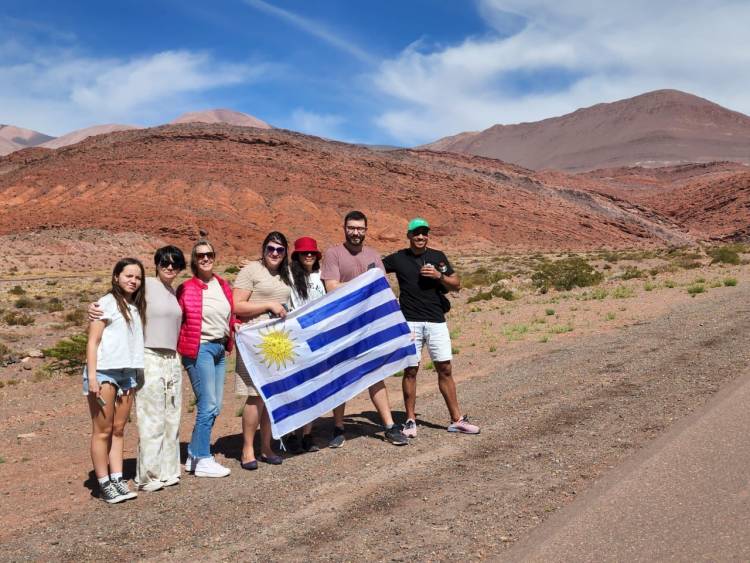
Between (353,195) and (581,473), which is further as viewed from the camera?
(353,195)

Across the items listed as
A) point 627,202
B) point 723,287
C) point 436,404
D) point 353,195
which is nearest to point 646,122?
point 627,202

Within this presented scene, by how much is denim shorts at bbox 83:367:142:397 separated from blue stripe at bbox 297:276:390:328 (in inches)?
58.4

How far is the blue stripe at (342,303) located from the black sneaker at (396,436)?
46.9 inches

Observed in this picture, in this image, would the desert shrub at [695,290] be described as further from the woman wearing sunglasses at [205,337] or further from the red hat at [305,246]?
the woman wearing sunglasses at [205,337]

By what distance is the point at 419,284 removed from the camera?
6418 millimetres

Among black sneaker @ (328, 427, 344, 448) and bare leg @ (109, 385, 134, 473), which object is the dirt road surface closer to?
black sneaker @ (328, 427, 344, 448)

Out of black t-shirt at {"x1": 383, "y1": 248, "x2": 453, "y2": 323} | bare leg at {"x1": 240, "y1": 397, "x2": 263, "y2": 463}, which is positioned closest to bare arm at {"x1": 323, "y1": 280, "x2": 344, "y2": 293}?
black t-shirt at {"x1": 383, "y1": 248, "x2": 453, "y2": 323}

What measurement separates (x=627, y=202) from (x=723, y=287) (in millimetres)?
73139

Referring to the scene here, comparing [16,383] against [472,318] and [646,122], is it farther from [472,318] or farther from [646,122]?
[646,122]

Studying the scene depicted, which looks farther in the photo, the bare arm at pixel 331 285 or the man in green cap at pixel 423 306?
the man in green cap at pixel 423 306

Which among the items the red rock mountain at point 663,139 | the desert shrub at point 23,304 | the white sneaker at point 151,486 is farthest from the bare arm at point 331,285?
the red rock mountain at point 663,139

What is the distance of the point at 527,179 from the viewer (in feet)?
278

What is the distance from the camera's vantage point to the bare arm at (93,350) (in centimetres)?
494

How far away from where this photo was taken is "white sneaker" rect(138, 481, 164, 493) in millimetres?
5391
